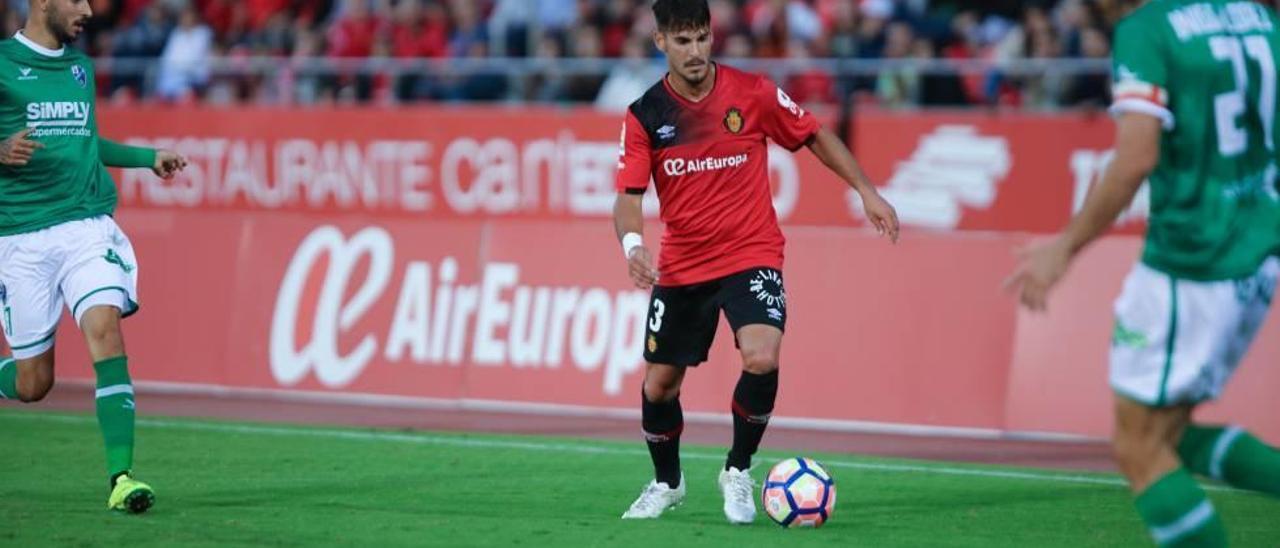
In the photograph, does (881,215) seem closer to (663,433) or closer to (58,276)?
(663,433)

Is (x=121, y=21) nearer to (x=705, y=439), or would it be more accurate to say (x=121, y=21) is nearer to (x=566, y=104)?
(x=566, y=104)

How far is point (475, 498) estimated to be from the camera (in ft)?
33.8

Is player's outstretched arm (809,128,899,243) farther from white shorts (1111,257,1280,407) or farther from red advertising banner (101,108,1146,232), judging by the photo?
red advertising banner (101,108,1146,232)

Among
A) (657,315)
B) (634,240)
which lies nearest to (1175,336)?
(634,240)

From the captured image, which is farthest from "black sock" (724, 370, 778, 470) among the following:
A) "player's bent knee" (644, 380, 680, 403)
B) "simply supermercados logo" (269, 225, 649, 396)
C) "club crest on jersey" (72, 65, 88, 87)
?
"simply supermercados logo" (269, 225, 649, 396)

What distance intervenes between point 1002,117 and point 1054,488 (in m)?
8.71

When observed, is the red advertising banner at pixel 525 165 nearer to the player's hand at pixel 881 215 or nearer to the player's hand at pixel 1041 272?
the player's hand at pixel 881 215

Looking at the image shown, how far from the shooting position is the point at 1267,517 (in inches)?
386

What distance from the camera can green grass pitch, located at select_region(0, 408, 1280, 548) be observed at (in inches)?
352

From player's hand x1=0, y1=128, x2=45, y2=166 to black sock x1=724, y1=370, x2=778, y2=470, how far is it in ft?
11.4

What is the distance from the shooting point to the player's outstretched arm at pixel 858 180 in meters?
9.23

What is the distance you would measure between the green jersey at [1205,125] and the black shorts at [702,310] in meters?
3.05

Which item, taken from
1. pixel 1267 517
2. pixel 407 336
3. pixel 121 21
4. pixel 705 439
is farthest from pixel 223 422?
pixel 121 21

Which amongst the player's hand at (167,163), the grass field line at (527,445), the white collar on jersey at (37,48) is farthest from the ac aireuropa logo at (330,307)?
the white collar on jersey at (37,48)
